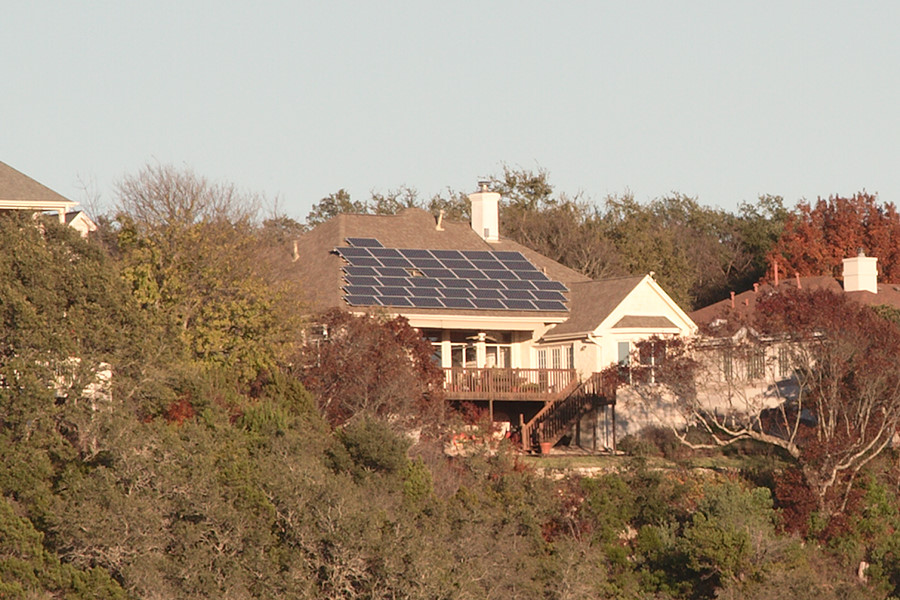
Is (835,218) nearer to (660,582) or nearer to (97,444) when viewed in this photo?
(660,582)

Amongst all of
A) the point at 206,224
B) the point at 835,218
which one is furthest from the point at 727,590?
the point at 835,218

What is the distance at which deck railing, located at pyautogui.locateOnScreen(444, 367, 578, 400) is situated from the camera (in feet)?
141

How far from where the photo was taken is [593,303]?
46750 mm

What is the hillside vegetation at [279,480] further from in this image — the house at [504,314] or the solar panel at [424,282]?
the solar panel at [424,282]

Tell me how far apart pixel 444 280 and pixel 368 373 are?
8624 mm

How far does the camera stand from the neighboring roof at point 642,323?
45.8 metres

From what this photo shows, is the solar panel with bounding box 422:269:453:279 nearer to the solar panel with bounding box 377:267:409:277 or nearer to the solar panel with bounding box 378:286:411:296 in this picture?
the solar panel with bounding box 377:267:409:277

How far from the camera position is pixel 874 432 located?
123 ft

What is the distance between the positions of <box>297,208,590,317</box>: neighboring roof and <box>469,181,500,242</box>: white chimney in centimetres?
76

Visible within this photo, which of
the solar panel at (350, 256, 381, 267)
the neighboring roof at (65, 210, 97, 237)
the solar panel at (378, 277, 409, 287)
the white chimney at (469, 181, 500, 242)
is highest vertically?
the white chimney at (469, 181, 500, 242)

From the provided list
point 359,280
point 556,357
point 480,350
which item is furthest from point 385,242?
point 556,357

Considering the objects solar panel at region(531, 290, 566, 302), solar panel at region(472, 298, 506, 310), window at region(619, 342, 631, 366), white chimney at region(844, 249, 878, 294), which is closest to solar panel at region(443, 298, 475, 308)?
solar panel at region(472, 298, 506, 310)

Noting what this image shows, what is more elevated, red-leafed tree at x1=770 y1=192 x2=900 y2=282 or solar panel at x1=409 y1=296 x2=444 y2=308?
red-leafed tree at x1=770 y1=192 x2=900 y2=282

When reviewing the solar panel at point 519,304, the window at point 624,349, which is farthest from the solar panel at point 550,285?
the window at point 624,349
